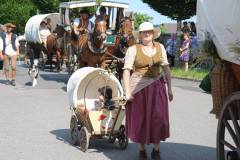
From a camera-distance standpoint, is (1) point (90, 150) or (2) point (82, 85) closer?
(1) point (90, 150)

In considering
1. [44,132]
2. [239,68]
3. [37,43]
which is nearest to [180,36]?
[37,43]

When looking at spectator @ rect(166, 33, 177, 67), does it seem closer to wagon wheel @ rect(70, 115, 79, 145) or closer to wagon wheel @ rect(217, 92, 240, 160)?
wagon wheel @ rect(70, 115, 79, 145)

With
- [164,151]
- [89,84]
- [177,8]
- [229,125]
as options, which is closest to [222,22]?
[229,125]

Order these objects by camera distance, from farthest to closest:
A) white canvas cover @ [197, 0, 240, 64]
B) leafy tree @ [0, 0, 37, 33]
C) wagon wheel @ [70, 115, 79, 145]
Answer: leafy tree @ [0, 0, 37, 33]
wagon wheel @ [70, 115, 79, 145]
white canvas cover @ [197, 0, 240, 64]

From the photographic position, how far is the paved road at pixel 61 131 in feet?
26.8

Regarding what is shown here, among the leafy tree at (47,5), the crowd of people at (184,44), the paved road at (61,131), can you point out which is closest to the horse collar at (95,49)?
the paved road at (61,131)

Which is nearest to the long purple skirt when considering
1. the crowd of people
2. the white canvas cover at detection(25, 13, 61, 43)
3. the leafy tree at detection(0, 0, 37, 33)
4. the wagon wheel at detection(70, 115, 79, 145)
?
the wagon wheel at detection(70, 115, 79, 145)

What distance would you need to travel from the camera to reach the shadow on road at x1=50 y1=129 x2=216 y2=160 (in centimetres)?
796

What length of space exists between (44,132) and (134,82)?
9.44ft

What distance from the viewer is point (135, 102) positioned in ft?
24.8

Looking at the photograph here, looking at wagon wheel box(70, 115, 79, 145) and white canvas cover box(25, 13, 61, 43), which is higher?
wagon wheel box(70, 115, 79, 145)

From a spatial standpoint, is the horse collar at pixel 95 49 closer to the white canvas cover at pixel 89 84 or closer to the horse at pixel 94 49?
the horse at pixel 94 49

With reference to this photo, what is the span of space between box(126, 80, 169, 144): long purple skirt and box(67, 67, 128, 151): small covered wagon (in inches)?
14.8

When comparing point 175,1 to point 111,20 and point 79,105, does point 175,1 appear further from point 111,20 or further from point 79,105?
point 79,105
